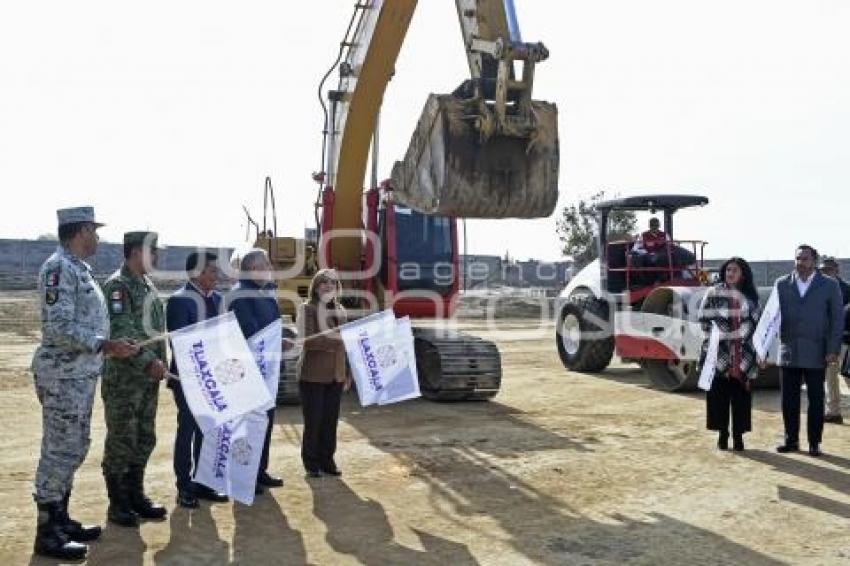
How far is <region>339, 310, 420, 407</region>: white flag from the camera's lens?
7098mm

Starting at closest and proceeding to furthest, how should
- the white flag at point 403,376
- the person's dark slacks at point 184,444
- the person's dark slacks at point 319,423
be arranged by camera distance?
the person's dark slacks at point 184,444
the person's dark slacks at point 319,423
the white flag at point 403,376

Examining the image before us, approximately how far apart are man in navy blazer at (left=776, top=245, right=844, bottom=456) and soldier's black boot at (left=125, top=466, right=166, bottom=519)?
5.37 metres

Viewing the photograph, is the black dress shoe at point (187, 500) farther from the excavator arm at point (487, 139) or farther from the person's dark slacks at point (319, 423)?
the excavator arm at point (487, 139)

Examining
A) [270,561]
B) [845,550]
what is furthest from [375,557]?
[845,550]

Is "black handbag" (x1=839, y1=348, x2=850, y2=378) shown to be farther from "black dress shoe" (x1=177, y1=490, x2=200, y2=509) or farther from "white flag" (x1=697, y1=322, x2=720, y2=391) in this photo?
"black dress shoe" (x1=177, y1=490, x2=200, y2=509)

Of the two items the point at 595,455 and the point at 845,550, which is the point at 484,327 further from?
the point at 845,550

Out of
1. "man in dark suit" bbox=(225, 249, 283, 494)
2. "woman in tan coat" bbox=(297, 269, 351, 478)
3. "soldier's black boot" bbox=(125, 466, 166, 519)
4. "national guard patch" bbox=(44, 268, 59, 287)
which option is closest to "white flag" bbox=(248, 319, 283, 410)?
"man in dark suit" bbox=(225, 249, 283, 494)

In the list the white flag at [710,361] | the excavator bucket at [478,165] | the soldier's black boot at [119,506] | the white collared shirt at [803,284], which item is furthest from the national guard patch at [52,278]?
the white collared shirt at [803,284]

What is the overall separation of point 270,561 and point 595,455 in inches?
145

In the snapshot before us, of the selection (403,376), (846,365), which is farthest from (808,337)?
(403,376)

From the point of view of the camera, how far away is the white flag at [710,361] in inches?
314

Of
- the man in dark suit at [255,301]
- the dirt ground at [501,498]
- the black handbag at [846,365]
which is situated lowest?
the dirt ground at [501,498]

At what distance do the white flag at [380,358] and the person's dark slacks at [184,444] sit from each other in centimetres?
136

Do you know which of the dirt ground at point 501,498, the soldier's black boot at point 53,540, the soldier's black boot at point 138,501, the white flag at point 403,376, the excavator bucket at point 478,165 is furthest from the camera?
the excavator bucket at point 478,165
